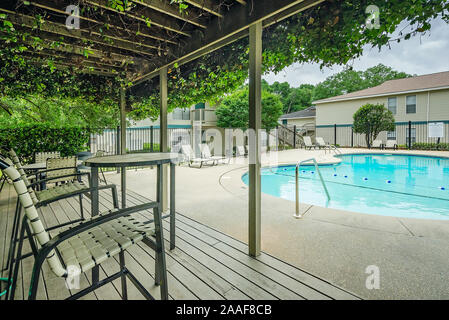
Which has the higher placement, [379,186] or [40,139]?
[40,139]

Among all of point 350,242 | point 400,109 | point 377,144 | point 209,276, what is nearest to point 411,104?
point 400,109

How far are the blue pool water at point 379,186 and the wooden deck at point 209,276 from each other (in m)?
3.56

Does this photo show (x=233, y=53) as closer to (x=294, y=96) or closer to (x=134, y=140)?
(x=134, y=140)

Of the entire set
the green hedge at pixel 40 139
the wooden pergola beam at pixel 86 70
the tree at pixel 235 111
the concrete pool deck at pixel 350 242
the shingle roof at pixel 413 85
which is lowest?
the concrete pool deck at pixel 350 242

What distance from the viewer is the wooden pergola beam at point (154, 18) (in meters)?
2.30

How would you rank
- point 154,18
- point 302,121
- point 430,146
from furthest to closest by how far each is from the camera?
1. point 302,121
2. point 430,146
3. point 154,18

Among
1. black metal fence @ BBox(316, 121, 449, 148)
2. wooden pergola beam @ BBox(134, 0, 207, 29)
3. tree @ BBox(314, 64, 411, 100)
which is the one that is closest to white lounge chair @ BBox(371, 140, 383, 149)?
black metal fence @ BBox(316, 121, 449, 148)

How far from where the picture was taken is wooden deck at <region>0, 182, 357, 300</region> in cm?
166

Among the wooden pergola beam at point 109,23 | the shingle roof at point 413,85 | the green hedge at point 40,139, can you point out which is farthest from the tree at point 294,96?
the wooden pergola beam at point 109,23

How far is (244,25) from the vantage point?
2139 millimetres

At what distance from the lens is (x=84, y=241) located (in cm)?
137

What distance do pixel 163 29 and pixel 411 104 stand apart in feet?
57.7

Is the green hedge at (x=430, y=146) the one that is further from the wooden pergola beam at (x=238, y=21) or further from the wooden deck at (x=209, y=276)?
the wooden deck at (x=209, y=276)

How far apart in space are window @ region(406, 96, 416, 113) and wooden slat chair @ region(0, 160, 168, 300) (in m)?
18.6
